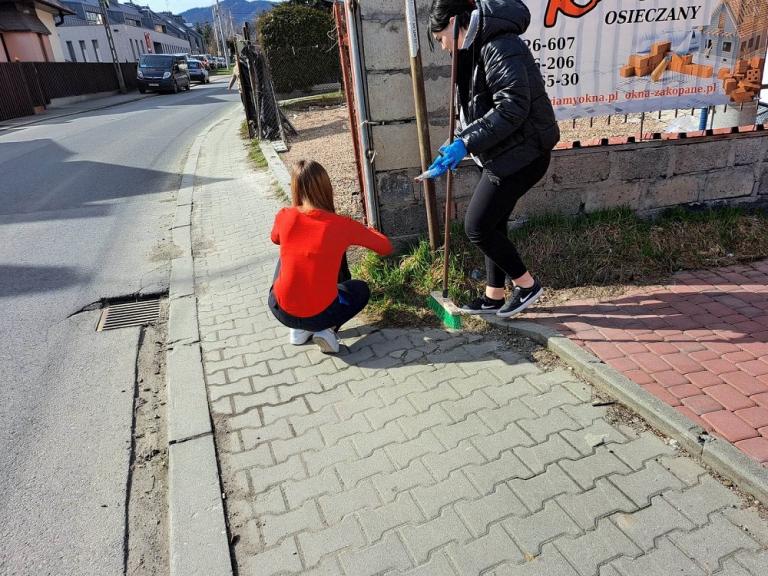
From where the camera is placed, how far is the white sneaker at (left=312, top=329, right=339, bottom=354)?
3.41 meters

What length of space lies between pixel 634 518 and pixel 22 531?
2545 mm

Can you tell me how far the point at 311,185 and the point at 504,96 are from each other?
3.85 feet

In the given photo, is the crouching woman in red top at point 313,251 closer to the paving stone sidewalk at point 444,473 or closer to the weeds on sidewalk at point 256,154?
the paving stone sidewalk at point 444,473

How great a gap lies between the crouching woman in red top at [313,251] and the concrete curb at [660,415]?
1167mm

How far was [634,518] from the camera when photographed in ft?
6.97

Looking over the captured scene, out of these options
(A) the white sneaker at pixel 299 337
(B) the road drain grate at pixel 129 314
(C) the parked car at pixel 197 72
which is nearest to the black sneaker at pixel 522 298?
(A) the white sneaker at pixel 299 337

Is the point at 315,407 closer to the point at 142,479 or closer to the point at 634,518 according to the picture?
the point at 142,479

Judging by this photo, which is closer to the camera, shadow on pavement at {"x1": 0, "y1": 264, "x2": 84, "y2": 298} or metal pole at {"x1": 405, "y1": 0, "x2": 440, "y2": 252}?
metal pole at {"x1": 405, "y1": 0, "x2": 440, "y2": 252}

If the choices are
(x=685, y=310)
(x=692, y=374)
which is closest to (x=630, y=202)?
(x=685, y=310)

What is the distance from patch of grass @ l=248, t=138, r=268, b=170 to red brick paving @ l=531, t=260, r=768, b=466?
23.8 feet

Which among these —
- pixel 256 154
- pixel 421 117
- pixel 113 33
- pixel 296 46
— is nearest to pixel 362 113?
pixel 421 117

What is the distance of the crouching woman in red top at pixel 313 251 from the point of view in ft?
10.5

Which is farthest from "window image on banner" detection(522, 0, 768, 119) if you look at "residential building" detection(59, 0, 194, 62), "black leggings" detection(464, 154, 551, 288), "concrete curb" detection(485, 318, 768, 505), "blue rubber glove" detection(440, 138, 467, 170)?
"residential building" detection(59, 0, 194, 62)

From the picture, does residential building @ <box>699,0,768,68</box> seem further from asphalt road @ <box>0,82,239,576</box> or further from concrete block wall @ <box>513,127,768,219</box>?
asphalt road @ <box>0,82,239,576</box>
